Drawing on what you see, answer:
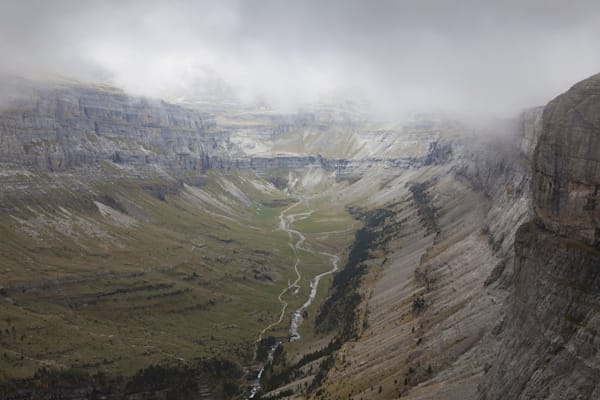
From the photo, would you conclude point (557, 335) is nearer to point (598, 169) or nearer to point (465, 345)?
point (598, 169)

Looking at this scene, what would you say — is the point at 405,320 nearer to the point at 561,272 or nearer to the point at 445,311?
the point at 445,311

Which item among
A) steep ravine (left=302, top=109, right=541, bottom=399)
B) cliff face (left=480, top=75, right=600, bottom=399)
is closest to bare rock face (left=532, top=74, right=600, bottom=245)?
cliff face (left=480, top=75, right=600, bottom=399)

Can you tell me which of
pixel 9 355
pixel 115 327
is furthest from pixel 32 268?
pixel 9 355

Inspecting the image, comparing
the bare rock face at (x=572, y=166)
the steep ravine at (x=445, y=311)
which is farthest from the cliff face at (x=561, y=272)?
the steep ravine at (x=445, y=311)

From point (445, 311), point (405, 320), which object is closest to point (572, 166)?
point (445, 311)

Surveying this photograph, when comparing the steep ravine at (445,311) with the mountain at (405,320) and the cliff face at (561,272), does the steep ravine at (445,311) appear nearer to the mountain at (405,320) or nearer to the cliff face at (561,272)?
the mountain at (405,320)
